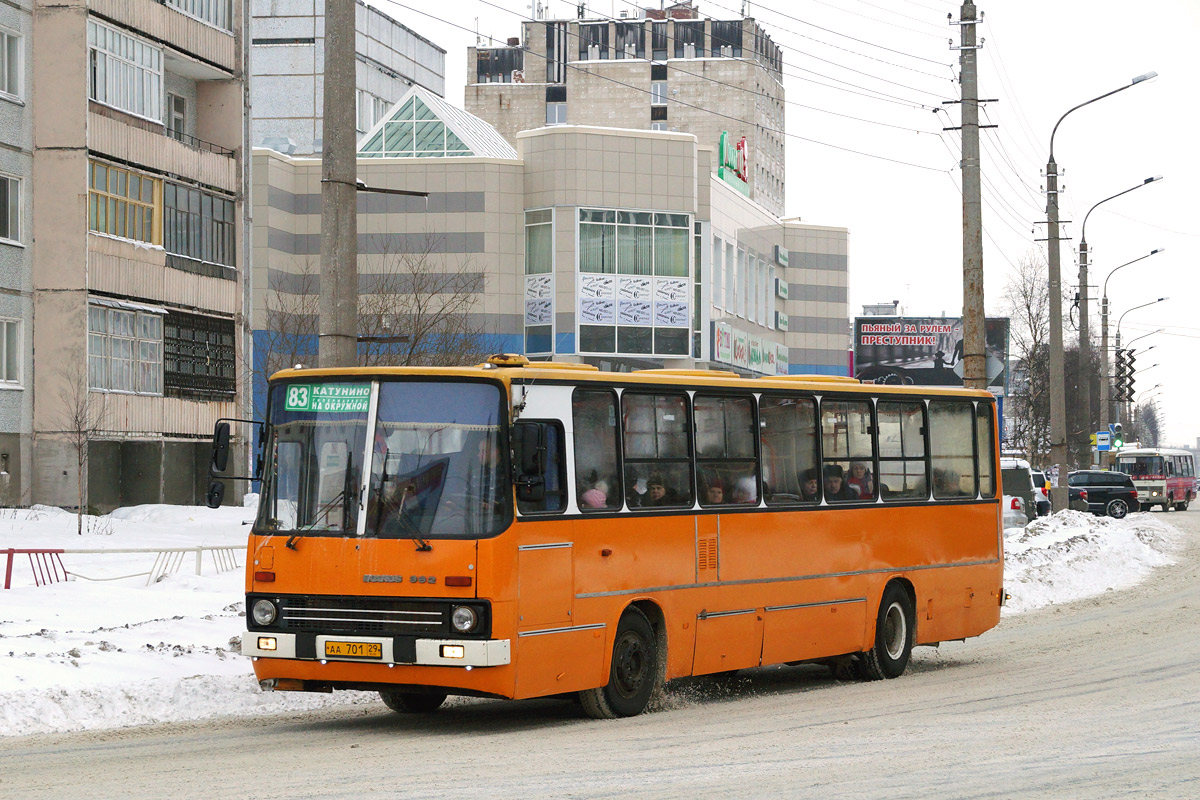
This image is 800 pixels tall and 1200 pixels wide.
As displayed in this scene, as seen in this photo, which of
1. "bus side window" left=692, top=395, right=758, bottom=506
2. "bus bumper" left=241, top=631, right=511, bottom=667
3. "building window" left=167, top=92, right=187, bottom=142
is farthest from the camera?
"building window" left=167, top=92, right=187, bottom=142

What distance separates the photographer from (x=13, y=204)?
3788 cm

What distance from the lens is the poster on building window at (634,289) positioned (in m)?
64.9

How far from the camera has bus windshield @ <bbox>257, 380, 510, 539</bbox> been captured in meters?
11.4

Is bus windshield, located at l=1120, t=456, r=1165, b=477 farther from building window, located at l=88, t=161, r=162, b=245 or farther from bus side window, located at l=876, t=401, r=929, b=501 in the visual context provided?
bus side window, located at l=876, t=401, r=929, b=501

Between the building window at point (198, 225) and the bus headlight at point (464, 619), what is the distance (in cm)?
3238

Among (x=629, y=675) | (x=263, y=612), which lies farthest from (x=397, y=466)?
(x=629, y=675)

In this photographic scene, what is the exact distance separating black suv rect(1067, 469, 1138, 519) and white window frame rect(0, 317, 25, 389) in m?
35.6

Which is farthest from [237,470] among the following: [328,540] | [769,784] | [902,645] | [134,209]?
[769,784]

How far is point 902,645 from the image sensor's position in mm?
16156

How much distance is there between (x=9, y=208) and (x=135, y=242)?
3.46m

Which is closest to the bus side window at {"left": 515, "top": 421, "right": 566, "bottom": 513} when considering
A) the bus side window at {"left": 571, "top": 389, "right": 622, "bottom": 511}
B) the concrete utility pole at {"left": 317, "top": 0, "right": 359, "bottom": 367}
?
the bus side window at {"left": 571, "top": 389, "right": 622, "bottom": 511}

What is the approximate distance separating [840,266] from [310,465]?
8753 cm

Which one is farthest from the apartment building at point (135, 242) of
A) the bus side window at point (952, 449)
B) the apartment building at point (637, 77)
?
the apartment building at point (637, 77)

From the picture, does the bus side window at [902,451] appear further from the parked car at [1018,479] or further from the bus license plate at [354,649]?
the parked car at [1018,479]
